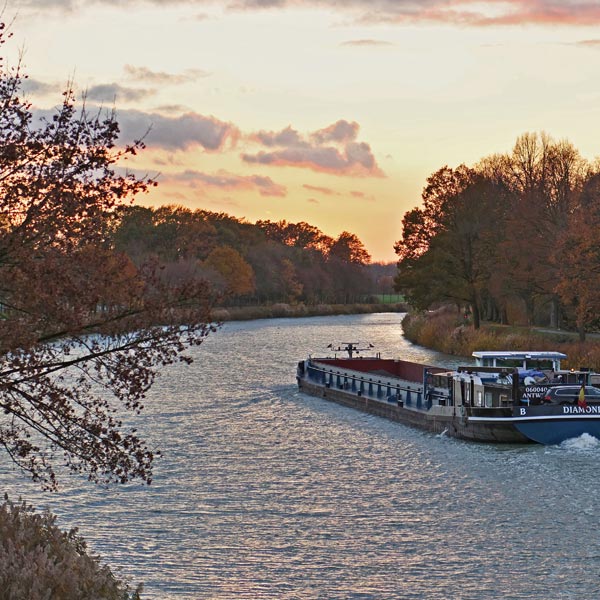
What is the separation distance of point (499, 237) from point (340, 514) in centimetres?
5739

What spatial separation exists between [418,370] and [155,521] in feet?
98.4

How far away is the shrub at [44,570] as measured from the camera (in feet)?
38.7

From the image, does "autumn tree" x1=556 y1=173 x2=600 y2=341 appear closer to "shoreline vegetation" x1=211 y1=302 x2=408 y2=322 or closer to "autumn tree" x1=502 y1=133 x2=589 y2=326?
"autumn tree" x1=502 y1=133 x2=589 y2=326

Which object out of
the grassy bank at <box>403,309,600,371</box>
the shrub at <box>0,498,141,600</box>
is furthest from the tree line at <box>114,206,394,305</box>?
the shrub at <box>0,498,141,600</box>

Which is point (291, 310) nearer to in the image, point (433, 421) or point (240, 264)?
point (240, 264)

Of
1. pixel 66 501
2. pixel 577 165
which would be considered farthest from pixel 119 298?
pixel 577 165

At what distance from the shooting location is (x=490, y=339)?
214ft

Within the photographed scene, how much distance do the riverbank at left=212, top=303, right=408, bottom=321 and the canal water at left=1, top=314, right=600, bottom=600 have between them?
277ft

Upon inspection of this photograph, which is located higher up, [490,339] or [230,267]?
[230,267]

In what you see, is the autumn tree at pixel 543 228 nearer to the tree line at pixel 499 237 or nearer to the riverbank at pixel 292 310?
the tree line at pixel 499 237

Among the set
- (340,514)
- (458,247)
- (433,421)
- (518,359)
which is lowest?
(340,514)

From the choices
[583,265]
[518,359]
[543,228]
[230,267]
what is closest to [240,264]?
[230,267]

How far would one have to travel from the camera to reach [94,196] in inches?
477

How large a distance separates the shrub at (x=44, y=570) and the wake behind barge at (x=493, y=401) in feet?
66.8
